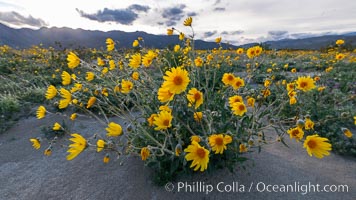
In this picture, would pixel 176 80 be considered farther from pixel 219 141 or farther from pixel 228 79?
pixel 228 79

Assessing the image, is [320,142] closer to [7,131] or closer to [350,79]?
[7,131]

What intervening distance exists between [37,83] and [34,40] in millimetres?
104268

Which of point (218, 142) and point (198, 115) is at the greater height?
point (198, 115)

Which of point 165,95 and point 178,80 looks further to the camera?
point 165,95

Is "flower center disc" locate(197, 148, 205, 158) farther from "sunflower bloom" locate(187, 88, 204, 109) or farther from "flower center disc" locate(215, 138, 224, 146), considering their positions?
"sunflower bloom" locate(187, 88, 204, 109)

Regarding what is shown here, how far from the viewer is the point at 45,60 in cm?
755

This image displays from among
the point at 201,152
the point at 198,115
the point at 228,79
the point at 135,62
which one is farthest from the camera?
the point at 135,62

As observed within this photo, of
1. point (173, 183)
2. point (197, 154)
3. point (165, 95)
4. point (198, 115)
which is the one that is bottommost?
point (173, 183)

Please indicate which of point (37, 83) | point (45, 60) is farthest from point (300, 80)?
point (45, 60)

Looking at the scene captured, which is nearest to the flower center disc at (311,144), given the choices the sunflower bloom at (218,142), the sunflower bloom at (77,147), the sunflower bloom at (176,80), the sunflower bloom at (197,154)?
the sunflower bloom at (218,142)

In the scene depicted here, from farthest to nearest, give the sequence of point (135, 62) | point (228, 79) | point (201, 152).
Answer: point (135, 62) < point (228, 79) < point (201, 152)

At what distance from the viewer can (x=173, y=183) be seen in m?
1.86

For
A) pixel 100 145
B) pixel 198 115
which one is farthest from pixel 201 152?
pixel 100 145

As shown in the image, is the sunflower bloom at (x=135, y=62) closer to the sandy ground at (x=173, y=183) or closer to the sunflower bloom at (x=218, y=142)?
the sandy ground at (x=173, y=183)
